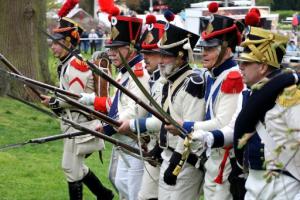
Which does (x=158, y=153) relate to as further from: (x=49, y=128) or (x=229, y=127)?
(x=49, y=128)

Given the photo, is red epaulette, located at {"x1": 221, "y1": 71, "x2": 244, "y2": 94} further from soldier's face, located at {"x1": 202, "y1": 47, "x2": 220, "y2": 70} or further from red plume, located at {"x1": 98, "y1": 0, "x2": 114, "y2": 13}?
red plume, located at {"x1": 98, "y1": 0, "x2": 114, "y2": 13}

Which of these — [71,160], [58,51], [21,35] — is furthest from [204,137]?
[21,35]

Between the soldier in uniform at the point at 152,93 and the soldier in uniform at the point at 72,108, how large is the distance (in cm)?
138

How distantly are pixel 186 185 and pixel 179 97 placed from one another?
72 centimetres

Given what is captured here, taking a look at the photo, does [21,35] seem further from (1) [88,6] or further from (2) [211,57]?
(1) [88,6]

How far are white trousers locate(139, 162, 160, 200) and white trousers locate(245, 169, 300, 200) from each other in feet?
5.67

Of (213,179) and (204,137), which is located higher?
(204,137)

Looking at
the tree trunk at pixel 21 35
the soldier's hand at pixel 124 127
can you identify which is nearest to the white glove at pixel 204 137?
the soldier's hand at pixel 124 127

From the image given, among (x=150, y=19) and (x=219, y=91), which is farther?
(x=150, y=19)

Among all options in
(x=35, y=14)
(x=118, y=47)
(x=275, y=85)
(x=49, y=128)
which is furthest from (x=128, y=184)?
(x=35, y=14)

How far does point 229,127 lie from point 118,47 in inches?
81.4

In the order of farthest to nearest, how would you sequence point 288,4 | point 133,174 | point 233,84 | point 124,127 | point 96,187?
point 288,4 → point 96,187 → point 133,174 → point 124,127 → point 233,84

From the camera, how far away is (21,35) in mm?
16688

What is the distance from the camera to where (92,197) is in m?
9.56
